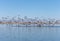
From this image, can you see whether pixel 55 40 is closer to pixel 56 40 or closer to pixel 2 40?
pixel 56 40

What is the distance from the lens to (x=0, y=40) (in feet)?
29.1

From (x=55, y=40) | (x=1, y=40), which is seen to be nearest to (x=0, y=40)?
(x=1, y=40)

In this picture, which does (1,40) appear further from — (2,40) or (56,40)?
(56,40)

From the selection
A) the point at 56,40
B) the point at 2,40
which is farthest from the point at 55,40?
the point at 2,40

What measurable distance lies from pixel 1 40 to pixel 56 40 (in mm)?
4192

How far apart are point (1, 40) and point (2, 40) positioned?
84 millimetres

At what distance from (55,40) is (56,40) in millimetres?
79

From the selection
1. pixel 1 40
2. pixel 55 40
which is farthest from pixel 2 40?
pixel 55 40

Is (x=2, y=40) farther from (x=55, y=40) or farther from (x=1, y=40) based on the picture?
(x=55, y=40)

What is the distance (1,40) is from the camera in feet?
29.1

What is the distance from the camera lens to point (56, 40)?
9094mm

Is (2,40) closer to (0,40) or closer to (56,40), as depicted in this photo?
(0,40)

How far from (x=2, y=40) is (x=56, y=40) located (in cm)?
411
